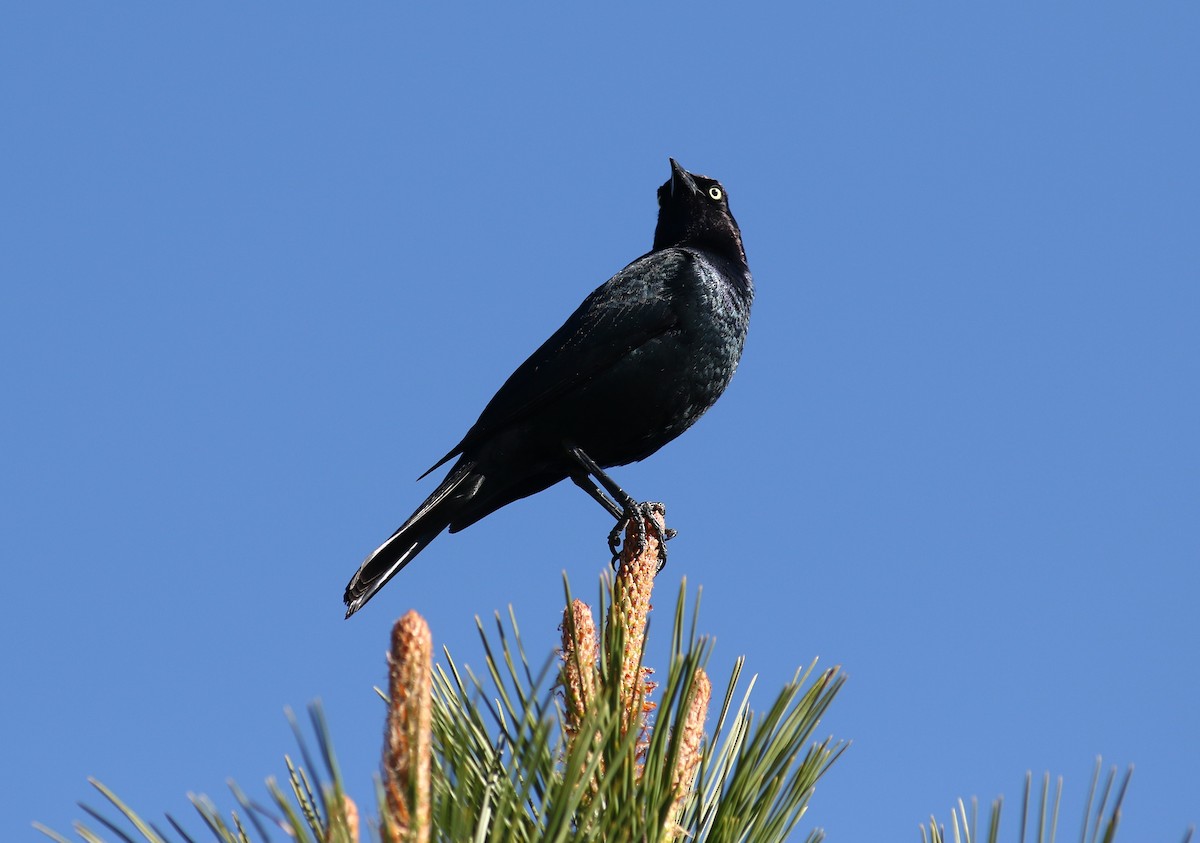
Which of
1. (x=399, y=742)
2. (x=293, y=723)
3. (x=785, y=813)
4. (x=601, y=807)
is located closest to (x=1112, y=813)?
(x=785, y=813)

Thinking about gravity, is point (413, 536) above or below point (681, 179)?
below

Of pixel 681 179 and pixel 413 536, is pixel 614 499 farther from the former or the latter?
pixel 681 179

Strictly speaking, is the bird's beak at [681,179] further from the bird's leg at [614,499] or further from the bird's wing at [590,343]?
the bird's leg at [614,499]

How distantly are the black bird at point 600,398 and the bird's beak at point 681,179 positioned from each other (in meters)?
1.21

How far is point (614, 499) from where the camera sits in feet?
17.1

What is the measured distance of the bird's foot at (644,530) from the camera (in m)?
2.74

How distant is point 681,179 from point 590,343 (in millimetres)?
1738

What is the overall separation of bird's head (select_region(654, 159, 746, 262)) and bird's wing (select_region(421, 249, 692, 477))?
96cm

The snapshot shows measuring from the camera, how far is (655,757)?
200cm

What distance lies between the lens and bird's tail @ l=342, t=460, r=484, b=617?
4.86m

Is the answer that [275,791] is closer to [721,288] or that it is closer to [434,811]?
[434,811]

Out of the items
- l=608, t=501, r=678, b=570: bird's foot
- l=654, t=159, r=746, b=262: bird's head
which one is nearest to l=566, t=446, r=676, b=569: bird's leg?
l=608, t=501, r=678, b=570: bird's foot

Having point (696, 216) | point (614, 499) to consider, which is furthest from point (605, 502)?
point (696, 216)

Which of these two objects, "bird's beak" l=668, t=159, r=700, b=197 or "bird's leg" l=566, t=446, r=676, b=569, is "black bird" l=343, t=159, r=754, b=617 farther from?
"bird's beak" l=668, t=159, r=700, b=197
